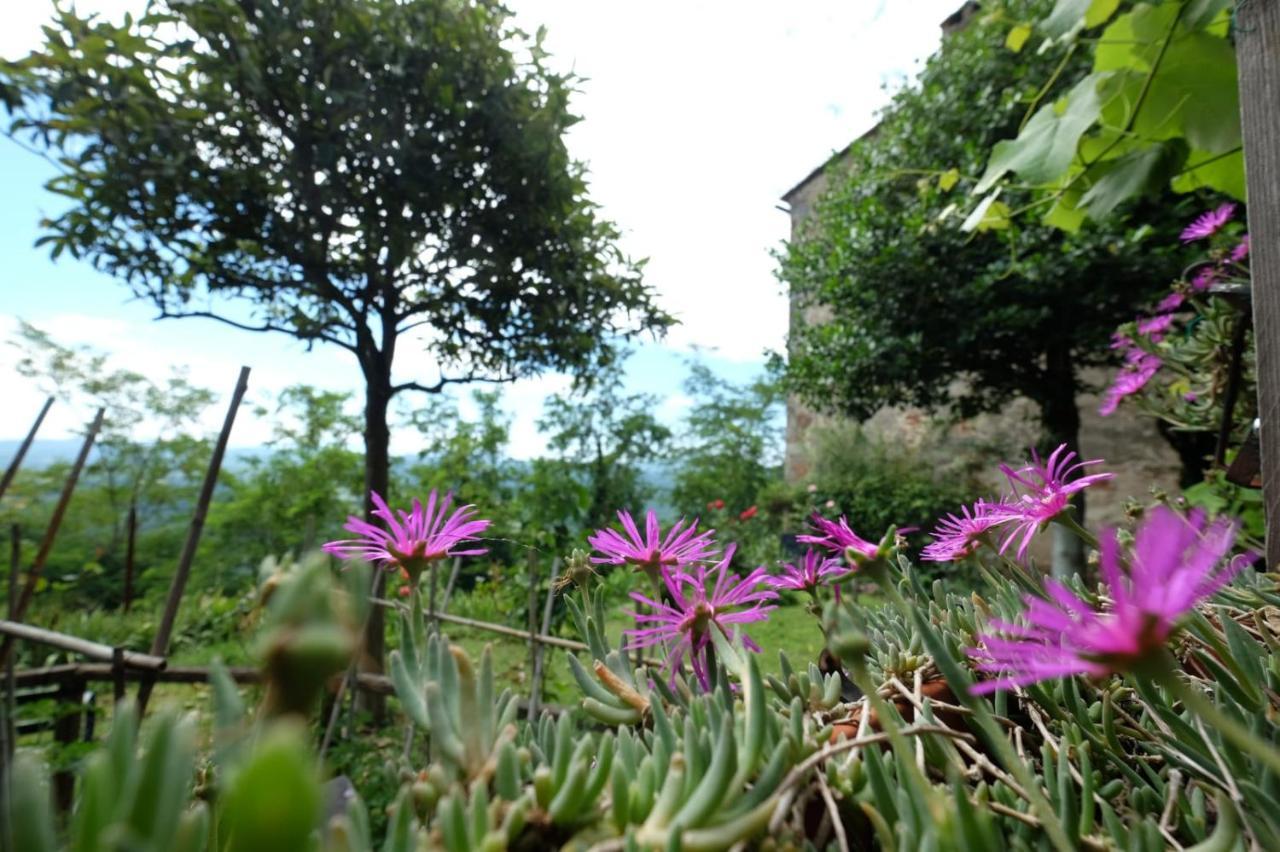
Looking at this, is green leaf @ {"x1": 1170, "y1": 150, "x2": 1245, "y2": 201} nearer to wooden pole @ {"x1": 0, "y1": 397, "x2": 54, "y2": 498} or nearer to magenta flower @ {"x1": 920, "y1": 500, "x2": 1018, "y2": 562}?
magenta flower @ {"x1": 920, "y1": 500, "x2": 1018, "y2": 562}

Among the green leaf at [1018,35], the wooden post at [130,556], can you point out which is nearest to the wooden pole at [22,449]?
the wooden post at [130,556]

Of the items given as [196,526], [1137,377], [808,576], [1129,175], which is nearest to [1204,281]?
[1137,377]

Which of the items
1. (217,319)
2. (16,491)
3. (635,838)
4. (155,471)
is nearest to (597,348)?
(217,319)

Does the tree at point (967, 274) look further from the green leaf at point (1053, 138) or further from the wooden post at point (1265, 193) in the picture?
the wooden post at point (1265, 193)

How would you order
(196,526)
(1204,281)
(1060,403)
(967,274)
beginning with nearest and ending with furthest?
(196,526), (1204,281), (967,274), (1060,403)

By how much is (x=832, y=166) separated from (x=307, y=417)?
4.12 metres

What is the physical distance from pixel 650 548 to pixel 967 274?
3.46m

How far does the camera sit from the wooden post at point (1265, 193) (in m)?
0.65

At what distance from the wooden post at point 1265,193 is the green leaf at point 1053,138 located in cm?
24

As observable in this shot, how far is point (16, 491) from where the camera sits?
313 cm

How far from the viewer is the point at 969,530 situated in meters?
0.37

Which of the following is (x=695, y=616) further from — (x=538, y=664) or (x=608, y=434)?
(x=608, y=434)

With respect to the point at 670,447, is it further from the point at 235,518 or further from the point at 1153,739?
the point at 1153,739

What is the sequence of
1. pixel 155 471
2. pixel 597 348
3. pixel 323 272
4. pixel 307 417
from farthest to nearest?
1. pixel 155 471
2. pixel 307 417
3. pixel 597 348
4. pixel 323 272
